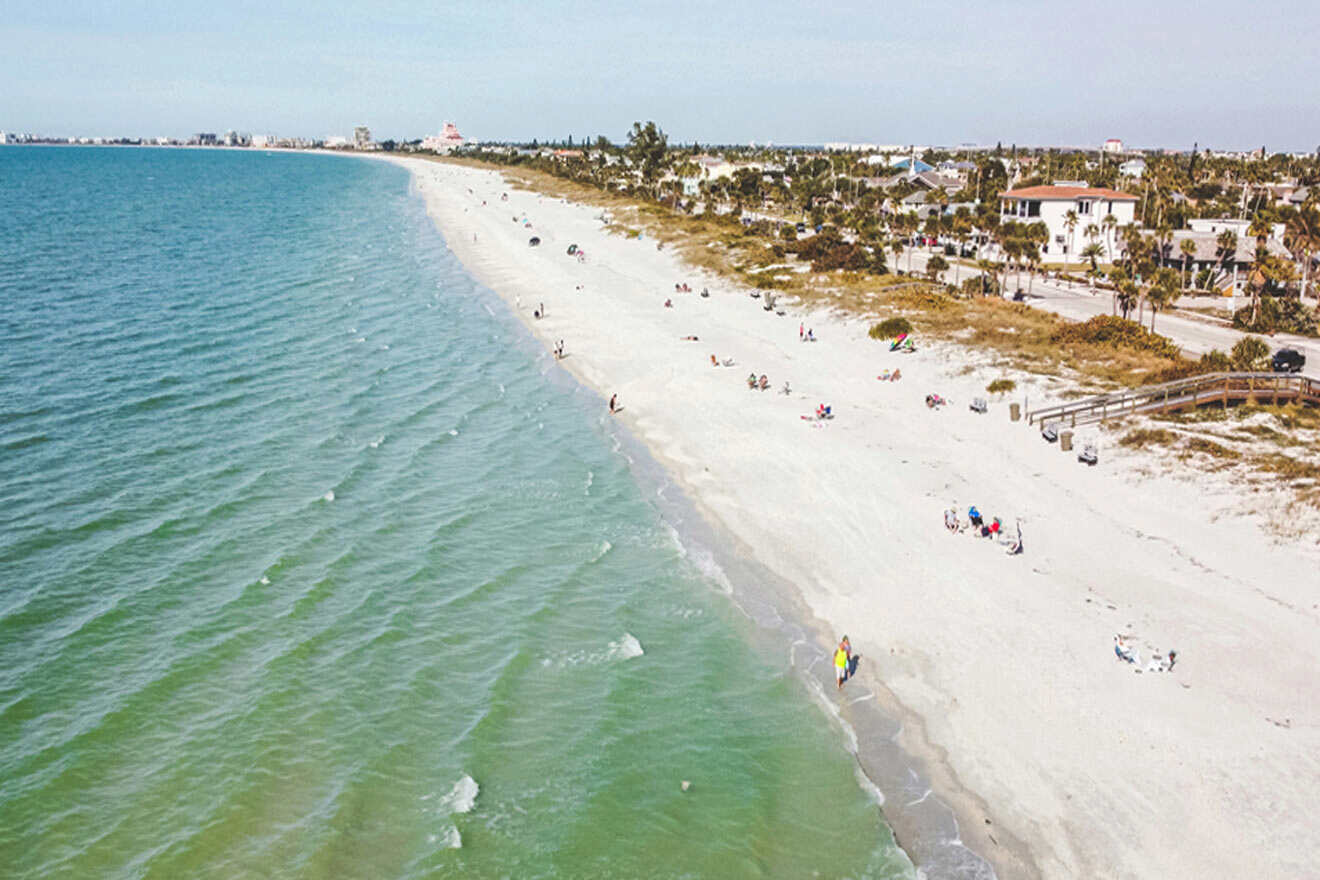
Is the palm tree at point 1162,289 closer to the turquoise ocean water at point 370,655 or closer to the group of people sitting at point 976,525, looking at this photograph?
the group of people sitting at point 976,525

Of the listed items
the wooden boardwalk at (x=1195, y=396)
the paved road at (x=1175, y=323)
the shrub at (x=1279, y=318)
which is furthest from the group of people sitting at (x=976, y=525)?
the shrub at (x=1279, y=318)

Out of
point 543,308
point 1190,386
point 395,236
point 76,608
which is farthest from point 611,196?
point 76,608

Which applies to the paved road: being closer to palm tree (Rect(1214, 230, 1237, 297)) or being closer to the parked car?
the parked car

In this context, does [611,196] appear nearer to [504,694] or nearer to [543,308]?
[543,308]

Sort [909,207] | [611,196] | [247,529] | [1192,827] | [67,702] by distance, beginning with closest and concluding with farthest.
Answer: [1192,827], [67,702], [247,529], [909,207], [611,196]

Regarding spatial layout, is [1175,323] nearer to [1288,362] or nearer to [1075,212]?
[1288,362]

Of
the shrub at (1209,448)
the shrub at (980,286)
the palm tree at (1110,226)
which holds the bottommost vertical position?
the shrub at (1209,448)
